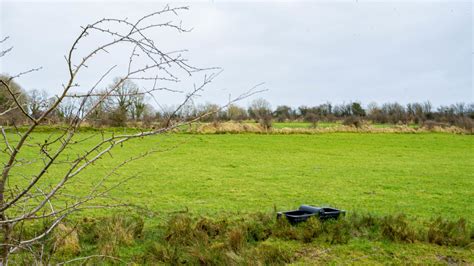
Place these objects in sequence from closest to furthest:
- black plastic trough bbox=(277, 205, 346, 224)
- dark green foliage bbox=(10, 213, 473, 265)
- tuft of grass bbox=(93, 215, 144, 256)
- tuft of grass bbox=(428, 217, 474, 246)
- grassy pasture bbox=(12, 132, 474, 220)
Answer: dark green foliage bbox=(10, 213, 473, 265)
tuft of grass bbox=(93, 215, 144, 256)
tuft of grass bbox=(428, 217, 474, 246)
black plastic trough bbox=(277, 205, 346, 224)
grassy pasture bbox=(12, 132, 474, 220)

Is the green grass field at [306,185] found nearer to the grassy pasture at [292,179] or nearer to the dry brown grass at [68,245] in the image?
the grassy pasture at [292,179]

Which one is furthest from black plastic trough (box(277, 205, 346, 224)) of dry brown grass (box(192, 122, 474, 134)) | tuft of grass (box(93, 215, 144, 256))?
dry brown grass (box(192, 122, 474, 134))

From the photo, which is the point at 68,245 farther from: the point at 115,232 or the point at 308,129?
the point at 308,129

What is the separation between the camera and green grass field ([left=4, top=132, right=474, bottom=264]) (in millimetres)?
5523

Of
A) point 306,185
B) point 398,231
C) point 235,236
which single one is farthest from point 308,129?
point 235,236

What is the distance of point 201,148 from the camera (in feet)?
76.7

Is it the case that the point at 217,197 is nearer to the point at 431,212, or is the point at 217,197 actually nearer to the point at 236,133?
the point at 431,212

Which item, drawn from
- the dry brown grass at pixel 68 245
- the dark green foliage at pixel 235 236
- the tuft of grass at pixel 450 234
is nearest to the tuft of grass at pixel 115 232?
the dark green foliage at pixel 235 236

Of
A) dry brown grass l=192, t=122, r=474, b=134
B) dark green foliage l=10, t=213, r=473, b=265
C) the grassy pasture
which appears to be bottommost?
the grassy pasture

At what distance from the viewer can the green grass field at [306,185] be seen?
5.52 metres

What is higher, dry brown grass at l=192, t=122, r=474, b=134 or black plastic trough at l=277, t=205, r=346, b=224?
dry brown grass at l=192, t=122, r=474, b=134

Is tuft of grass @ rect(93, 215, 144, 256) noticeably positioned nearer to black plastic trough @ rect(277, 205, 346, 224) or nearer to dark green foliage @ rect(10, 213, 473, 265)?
dark green foliage @ rect(10, 213, 473, 265)

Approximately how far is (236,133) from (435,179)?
Answer: 2095 cm

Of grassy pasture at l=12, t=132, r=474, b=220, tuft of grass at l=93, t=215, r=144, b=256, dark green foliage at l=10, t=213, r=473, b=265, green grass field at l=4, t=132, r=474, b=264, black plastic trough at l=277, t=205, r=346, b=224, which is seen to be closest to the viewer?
dark green foliage at l=10, t=213, r=473, b=265
